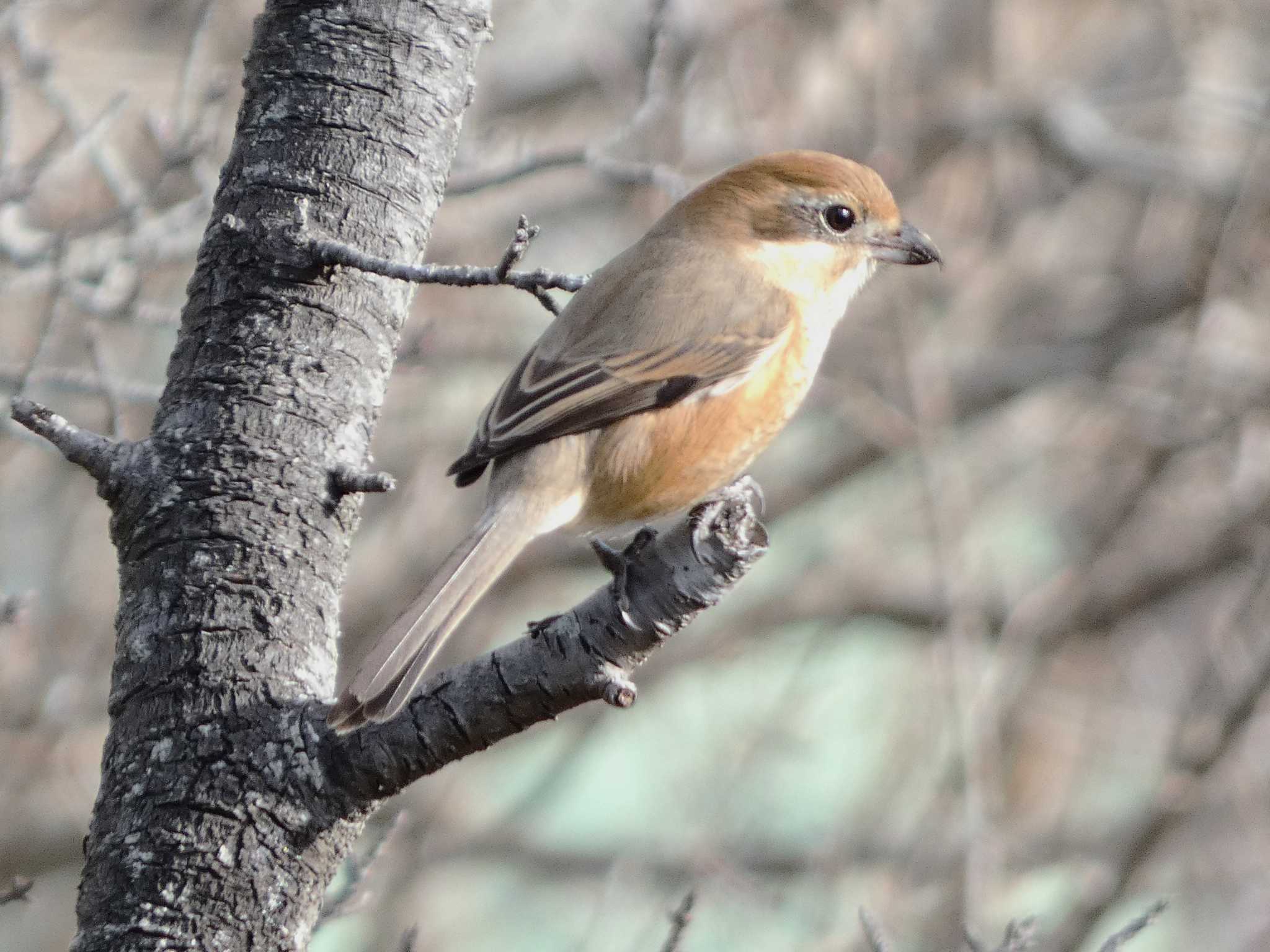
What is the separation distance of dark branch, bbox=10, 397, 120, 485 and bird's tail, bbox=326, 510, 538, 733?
584 millimetres

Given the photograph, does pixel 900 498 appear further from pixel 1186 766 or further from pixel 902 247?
pixel 902 247

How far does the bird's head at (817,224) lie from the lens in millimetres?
4711

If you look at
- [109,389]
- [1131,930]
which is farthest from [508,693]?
[109,389]

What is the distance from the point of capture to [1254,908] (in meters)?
7.93

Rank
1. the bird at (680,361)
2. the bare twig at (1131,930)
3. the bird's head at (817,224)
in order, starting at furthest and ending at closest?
the bird's head at (817,224) < the bird at (680,361) < the bare twig at (1131,930)

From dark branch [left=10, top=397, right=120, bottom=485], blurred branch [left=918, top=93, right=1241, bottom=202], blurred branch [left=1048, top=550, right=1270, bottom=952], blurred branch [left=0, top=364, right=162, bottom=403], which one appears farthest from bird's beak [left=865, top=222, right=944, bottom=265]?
blurred branch [left=918, top=93, right=1241, bottom=202]

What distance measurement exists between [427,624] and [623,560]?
421 millimetres

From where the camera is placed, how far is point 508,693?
248cm

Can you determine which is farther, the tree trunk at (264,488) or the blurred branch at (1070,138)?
the blurred branch at (1070,138)

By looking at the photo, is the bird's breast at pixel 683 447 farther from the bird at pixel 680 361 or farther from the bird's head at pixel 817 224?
the bird's head at pixel 817 224

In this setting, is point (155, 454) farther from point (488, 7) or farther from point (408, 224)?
point (488, 7)

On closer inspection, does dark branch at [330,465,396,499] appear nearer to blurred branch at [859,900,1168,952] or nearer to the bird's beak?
blurred branch at [859,900,1168,952]

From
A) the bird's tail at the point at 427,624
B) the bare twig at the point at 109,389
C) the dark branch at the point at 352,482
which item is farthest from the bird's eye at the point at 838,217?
the dark branch at the point at 352,482

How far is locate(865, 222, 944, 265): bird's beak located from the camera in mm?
4750
